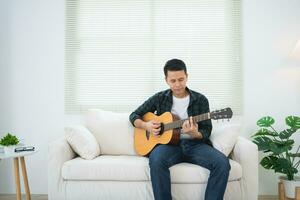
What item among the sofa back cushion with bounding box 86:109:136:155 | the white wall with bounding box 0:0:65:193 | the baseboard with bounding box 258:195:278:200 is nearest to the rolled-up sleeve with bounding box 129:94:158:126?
the sofa back cushion with bounding box 86:109:136:155

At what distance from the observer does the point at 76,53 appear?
3.22 meters

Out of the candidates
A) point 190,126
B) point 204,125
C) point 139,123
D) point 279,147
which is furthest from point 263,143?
point 139,123

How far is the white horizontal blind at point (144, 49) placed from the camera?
3.17m

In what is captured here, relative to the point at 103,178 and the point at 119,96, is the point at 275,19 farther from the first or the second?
the point at 103,178

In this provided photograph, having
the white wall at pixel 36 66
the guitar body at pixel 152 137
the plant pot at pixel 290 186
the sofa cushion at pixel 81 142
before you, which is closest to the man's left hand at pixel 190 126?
the guitar body at pixel 152 137

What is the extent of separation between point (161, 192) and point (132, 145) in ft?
2.19

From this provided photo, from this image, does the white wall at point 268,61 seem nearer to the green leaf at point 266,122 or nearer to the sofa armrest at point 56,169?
the green leaf at point 266,122

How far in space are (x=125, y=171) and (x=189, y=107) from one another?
675 mm

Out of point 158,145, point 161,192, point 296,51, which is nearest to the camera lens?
point 161,192

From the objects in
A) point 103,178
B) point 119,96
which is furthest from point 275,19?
point 103,178

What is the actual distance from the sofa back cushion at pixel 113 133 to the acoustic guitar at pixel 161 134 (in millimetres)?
76

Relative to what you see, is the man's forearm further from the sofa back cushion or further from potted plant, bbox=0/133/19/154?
potted plant, bbox=0/133/19/154

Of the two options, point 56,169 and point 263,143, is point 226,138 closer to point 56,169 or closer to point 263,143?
point 263,143

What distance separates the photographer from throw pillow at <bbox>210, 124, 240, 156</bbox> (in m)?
2.50
